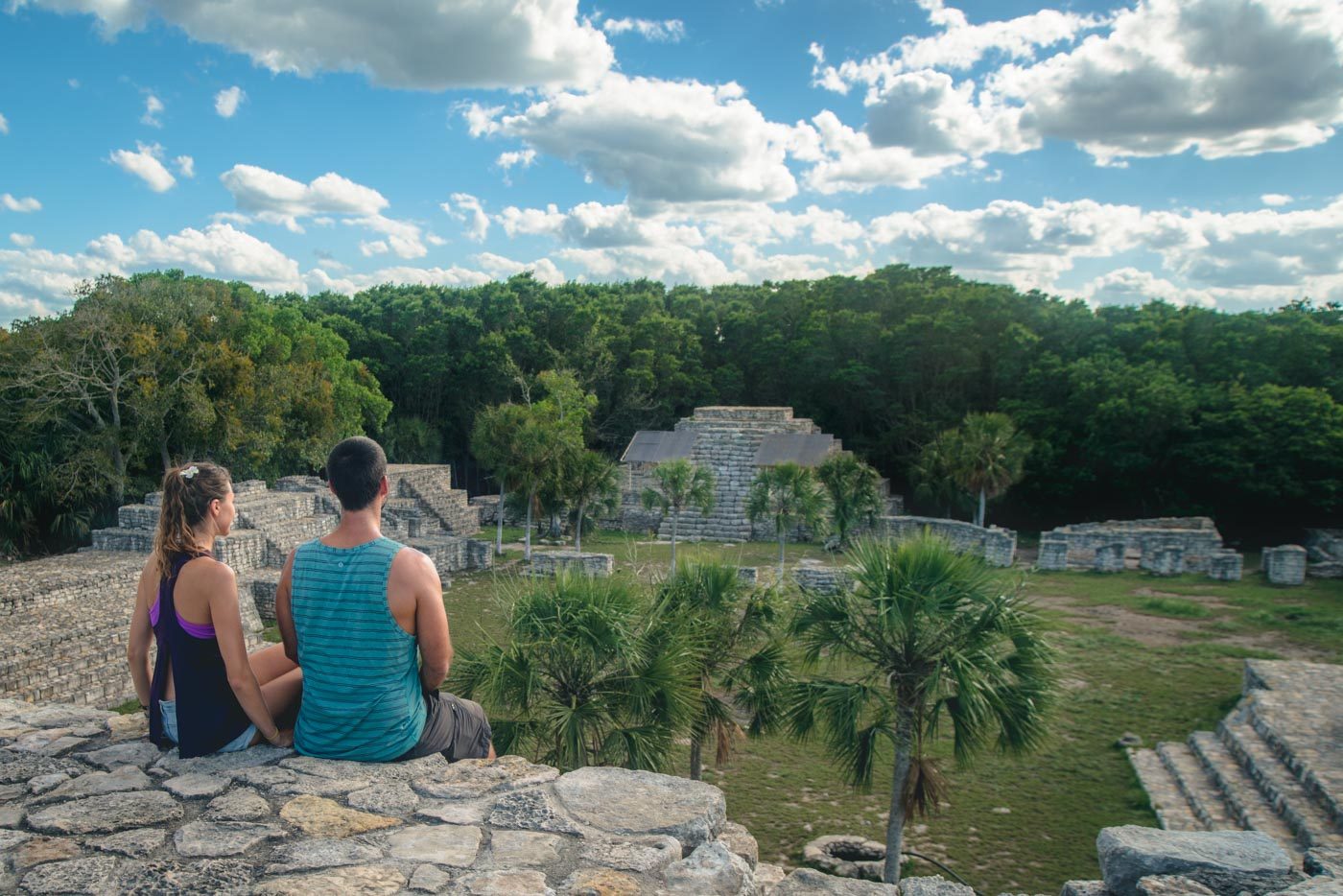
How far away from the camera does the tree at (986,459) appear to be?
72.3ft

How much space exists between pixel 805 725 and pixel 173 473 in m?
5.41

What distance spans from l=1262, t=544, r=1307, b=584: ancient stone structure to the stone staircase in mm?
8506

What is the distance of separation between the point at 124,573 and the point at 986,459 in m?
19.0

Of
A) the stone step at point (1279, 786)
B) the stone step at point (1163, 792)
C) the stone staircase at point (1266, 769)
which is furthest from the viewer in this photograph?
the stone step at point (1163, 792)

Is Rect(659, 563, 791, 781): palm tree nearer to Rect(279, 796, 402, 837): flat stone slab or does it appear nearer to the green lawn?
the green lawn

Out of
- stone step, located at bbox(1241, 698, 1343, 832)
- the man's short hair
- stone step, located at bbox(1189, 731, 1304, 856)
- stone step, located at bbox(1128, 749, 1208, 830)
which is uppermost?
the man's short hair

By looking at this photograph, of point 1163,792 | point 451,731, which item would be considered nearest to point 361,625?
point 451,731

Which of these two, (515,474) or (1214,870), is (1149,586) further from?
(1214,870)

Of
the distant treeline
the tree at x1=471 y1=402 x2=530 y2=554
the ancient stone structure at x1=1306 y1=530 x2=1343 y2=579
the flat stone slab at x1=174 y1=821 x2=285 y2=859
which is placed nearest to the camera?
the flat stone slab at x1=174 y1=821 x2=285 y2=859

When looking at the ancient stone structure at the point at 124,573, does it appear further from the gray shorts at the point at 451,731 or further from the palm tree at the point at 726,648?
the gray shorts at the point at 451,731

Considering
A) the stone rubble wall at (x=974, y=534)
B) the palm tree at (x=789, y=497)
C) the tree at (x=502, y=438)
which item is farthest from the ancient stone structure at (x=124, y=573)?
the stone rubble wall at (x=974, y=534)

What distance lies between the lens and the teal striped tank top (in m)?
3.38

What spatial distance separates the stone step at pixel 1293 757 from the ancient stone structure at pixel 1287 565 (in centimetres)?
922

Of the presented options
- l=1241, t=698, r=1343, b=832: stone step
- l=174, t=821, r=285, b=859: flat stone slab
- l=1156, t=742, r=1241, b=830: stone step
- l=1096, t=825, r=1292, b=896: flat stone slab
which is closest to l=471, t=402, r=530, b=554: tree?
l=1156, t=742, r=1241, b=830: stone step
